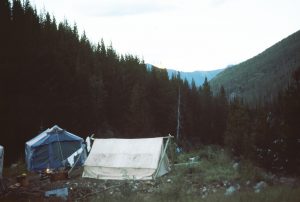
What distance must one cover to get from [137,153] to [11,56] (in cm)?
1711

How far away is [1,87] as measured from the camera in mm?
26297

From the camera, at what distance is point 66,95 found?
35.2 m

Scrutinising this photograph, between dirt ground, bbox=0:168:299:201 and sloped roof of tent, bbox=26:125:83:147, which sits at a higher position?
sloped roof of tent, bbox=26:125:83:147

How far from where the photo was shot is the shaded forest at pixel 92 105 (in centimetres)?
1694

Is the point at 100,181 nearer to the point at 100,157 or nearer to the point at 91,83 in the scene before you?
the point at 100,157

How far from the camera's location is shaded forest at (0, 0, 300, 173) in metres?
16.9

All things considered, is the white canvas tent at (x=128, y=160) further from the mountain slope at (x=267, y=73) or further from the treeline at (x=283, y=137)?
the mountain slope at (x=267, y=73)

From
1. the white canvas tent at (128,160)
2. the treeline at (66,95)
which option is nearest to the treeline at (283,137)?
the white canvas tent at (128,160)

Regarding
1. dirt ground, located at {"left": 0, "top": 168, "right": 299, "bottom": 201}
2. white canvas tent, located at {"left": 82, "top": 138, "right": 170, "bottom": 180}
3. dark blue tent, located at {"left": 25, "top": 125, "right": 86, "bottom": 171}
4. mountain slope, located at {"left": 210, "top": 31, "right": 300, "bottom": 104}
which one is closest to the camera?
dirt ground, located at {"left": 0, "top": 168, "right": 299, "bottom": 201}

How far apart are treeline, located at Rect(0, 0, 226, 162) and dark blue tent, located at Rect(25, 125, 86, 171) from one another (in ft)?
17.6

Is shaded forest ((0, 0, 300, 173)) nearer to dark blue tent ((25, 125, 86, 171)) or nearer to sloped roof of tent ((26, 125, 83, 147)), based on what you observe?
dark blue tent ((25, 125, 86, 171))

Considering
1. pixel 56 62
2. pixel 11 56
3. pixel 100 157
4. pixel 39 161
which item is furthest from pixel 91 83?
pixel 100 157

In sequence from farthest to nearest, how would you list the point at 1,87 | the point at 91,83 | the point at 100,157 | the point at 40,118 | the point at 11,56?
the point at 91,83 → the point at 40,118 → the point at 11,56 → the point at 1,87 → the point at 100,157

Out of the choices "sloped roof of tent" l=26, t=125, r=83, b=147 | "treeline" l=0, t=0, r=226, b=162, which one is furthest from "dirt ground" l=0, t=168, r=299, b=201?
"treeline" l=0, t=0, r=226, b=162
